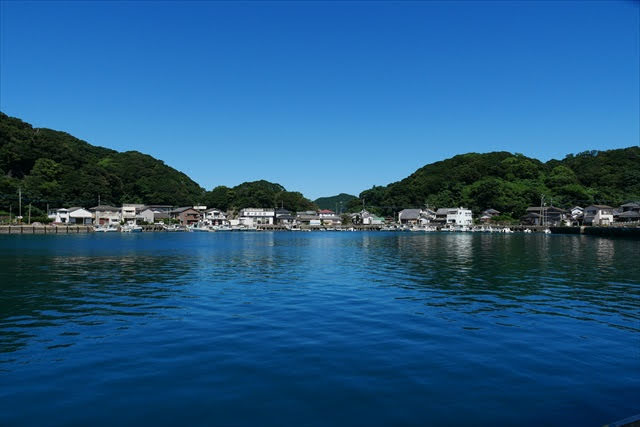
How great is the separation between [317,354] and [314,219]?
136m

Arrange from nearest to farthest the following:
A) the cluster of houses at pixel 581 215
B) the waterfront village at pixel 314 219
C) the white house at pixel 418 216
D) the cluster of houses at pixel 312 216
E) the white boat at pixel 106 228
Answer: the cluster of houses at pixel 581 215, the white boat at pixel 106 228, the cluster of houses at pixel 312 216, the waterfront village at pixel 314 219, the white house at pixel 418 216

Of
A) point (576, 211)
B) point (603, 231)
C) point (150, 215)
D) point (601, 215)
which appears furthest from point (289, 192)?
point (603, 231)

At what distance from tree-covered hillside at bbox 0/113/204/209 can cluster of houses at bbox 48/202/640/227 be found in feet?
22.1

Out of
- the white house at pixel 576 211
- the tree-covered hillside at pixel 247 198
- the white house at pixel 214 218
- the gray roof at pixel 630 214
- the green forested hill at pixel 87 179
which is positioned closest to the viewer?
the gray roof at pixel 630 214

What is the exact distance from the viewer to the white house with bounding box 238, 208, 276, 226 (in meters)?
138

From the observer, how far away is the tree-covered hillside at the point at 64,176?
10706 centimetres

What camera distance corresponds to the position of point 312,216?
482ft

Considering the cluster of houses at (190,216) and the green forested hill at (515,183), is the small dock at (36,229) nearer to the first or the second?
the cluster of houses at (190,216)

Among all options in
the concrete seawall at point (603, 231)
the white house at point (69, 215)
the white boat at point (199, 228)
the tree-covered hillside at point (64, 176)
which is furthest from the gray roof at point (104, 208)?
the concrete seawall at point (603, 231)

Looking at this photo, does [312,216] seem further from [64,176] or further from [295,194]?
[64,176]

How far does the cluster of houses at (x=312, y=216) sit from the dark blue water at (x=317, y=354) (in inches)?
3854

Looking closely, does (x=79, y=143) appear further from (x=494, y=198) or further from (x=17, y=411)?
(x=17, y=411)

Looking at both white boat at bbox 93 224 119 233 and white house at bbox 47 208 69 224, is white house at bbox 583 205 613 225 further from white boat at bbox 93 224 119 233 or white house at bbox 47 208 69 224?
white house at bbox 47 208 69 224

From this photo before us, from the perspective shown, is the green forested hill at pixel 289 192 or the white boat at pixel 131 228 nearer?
the white boat at pixel 131 228
